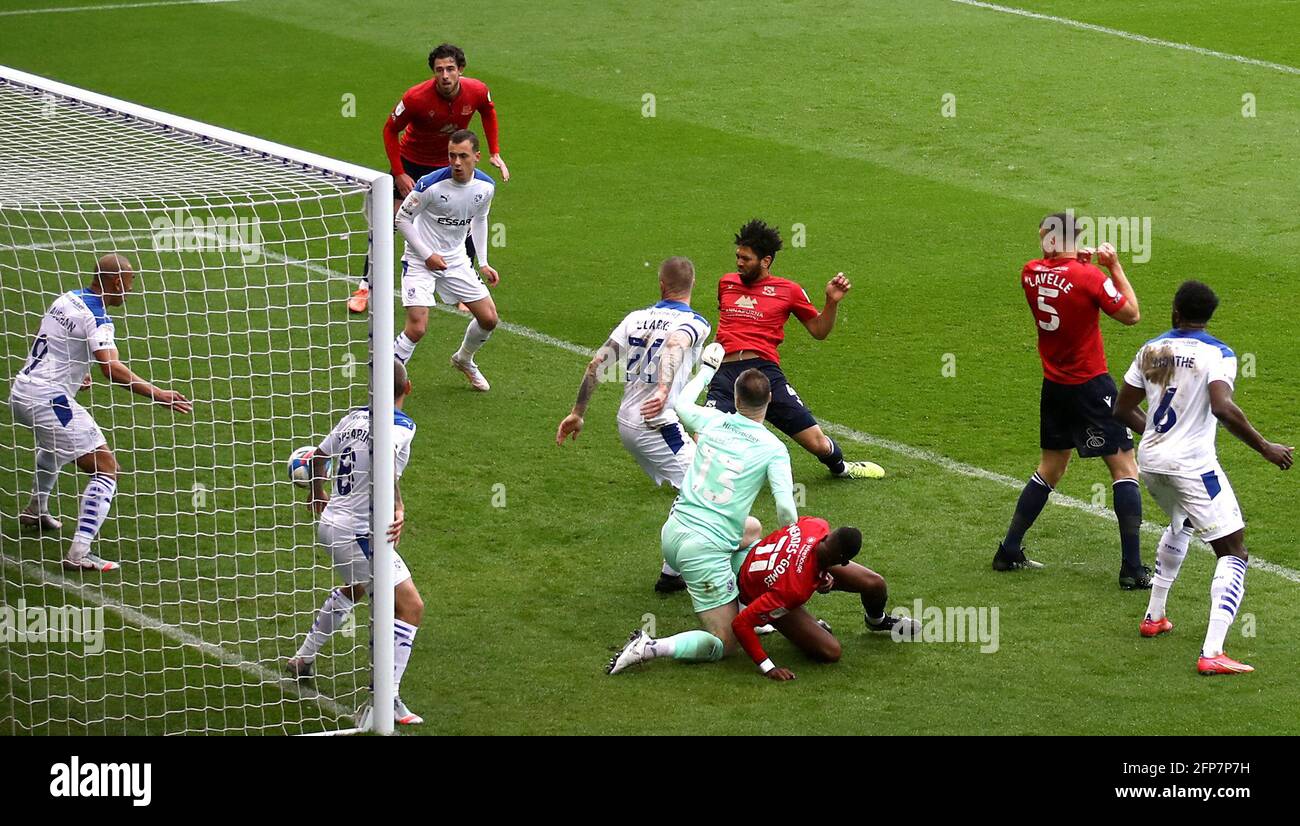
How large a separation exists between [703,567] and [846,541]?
30.2 inches

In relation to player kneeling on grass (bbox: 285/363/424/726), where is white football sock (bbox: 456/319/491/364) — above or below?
above

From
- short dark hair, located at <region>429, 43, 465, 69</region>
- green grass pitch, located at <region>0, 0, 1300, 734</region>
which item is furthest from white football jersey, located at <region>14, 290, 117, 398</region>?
short dark hair, located at <region>429, 43, 465, 69</region>

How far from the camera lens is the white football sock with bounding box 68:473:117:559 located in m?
9.34

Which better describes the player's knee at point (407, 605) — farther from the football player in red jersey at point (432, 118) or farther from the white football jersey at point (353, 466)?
the football player in red jersey at point (432, 118)

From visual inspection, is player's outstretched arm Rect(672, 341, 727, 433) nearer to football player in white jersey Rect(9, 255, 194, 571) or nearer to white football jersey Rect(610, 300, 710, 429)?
white football jersey Rect(610, 300, 710, 429)

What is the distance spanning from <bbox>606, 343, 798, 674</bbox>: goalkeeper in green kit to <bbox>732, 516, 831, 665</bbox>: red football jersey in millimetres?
121

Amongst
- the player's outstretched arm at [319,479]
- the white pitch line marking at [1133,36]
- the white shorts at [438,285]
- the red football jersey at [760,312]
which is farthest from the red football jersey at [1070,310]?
the white pitch line marking at [1133,36]

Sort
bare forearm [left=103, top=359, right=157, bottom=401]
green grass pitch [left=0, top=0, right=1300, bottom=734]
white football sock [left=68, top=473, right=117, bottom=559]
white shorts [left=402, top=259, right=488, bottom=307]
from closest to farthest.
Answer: green grass pitch [left=0, top=0, right=1300, bottom=734] < bare forearm [left=103, top=359, right=157, bottom=401] < white football sock [left=68, top=473, right=117, bottom=559] < white shorts [left=402, top=259, right=488, bottom=307]

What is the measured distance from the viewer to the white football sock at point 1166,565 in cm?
829

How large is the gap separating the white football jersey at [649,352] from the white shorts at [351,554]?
84.7 inches

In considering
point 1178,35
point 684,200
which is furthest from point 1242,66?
point 684,200

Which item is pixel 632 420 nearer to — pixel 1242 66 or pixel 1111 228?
pixel 1111 228

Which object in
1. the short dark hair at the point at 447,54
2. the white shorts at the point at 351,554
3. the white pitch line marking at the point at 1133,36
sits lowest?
the white shorts at the point at 351,554

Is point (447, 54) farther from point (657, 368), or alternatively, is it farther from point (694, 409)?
point (694, 409)
